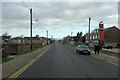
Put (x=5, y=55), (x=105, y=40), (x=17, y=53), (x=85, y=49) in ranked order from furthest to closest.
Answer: (x=105, y=40) → (x=85, y=49) → (x=17, y=53) → (x=5, y=55)

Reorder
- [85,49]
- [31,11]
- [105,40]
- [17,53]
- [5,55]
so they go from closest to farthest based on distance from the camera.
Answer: [5,55], [17,53], [85,49], [31,11], [105,40]

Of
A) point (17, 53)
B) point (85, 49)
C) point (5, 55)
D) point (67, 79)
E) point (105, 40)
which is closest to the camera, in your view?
point (67, 79)

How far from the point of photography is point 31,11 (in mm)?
29516

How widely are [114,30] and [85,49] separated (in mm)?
43304

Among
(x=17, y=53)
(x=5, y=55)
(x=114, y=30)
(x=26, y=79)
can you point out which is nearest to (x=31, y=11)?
(x=17, y=53)

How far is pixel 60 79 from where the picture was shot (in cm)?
629

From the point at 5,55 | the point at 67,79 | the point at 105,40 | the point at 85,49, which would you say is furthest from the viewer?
the point at 105,40

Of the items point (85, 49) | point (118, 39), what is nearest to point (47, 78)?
point (85, 49)

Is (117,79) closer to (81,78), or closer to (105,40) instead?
(81,78)

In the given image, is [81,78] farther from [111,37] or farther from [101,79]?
[111,37]

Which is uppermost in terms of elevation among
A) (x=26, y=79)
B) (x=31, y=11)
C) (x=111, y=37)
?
(x=31, y=11)

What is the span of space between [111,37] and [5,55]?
2009 inches

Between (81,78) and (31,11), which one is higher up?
(31,11)

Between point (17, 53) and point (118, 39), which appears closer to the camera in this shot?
point (17, 53)
